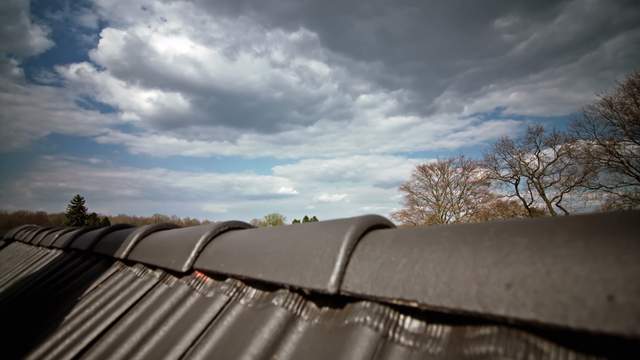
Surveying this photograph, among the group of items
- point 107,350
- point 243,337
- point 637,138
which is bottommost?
point 107,350

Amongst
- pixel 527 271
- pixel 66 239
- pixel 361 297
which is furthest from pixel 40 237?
pixel 527 271

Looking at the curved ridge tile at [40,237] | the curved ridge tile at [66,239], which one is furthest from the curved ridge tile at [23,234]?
the curved ridge tile at [66,239]

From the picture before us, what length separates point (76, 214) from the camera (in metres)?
33.0

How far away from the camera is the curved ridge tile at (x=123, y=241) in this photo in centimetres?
292

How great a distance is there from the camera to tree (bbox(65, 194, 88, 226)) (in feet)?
108

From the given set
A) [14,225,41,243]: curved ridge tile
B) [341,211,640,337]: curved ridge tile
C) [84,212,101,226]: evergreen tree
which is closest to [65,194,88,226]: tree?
[84,212,101,226]: evergreen tree

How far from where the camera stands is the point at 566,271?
710 mm

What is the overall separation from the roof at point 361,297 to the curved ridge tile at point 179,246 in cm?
1

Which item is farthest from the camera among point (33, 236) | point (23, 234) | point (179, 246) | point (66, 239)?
point (23, 234)

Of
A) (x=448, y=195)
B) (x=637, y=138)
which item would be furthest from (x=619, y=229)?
(x=448, y=195)

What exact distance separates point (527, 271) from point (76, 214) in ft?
136

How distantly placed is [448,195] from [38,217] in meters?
47.6

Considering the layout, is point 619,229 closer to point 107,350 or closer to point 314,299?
point 314,299

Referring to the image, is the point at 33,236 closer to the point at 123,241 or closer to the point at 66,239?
the point at 66,239
